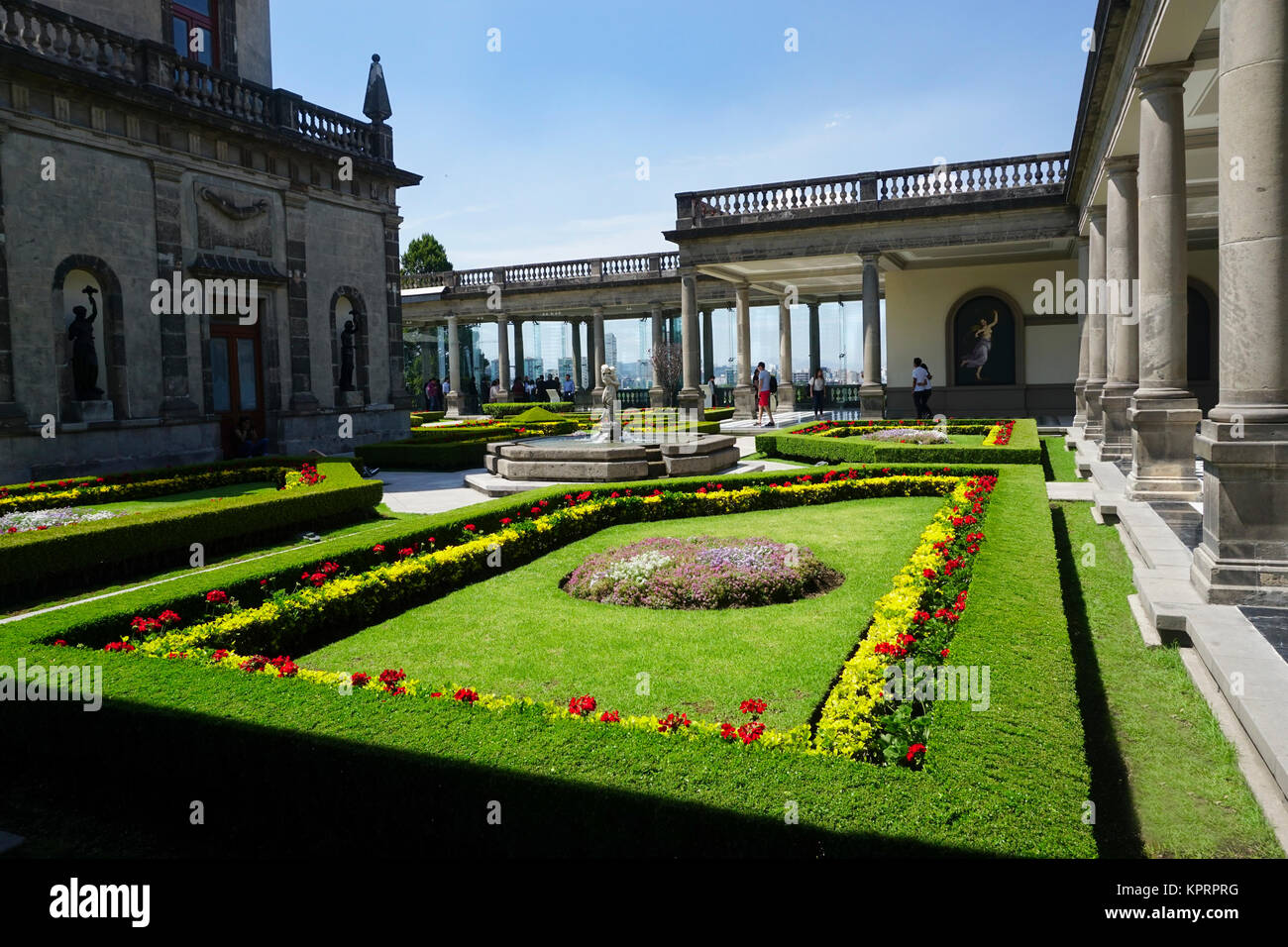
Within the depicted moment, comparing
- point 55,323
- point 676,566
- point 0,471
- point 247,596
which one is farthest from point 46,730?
point 55,323

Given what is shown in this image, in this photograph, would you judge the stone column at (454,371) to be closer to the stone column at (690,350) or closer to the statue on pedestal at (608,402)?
the stone column at (690,350)

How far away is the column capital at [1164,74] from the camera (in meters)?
10.4

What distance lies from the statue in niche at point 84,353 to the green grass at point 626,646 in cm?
1264

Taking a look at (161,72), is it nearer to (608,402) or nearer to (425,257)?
(608,402)

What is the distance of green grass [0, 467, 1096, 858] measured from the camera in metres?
3.41

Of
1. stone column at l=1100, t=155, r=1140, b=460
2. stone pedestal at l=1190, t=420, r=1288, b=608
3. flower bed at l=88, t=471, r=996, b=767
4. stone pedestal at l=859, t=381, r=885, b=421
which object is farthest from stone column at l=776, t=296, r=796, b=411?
stone pedestal at l=1190, t=420, r=1288, b=608

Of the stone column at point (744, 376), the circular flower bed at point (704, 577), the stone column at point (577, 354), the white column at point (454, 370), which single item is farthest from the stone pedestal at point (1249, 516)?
the stone column at point (577, 354)

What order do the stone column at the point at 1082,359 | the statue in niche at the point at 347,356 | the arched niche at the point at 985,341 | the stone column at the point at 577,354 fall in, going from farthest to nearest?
the stone column at the point at 577,354 → the arched niche at the point at 985,341 → the statue in niche at the point at 347,356 → the stone column at the point at 1082,359

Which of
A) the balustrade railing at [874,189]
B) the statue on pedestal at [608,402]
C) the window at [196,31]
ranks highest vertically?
the window at [196,31]

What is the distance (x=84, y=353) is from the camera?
57.5 feet

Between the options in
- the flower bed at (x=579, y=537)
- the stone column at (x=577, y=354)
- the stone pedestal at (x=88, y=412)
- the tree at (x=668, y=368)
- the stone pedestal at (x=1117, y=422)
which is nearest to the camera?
the flower bed at (x=579, y=537)

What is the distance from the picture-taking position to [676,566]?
28.4 feet

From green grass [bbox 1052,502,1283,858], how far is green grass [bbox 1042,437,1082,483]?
853 centimetres

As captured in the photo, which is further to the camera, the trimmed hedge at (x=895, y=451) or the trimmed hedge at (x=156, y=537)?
the trimmed hedge at (x=895, y=451)
